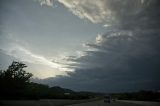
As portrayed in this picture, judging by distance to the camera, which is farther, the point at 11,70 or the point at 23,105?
the point at 11,70

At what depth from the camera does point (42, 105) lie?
35500 millimetres

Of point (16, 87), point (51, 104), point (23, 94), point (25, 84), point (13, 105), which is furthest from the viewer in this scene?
point (25, 84)

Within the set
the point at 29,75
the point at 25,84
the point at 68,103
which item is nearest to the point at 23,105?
the point at 68,103

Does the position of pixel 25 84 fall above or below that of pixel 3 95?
above

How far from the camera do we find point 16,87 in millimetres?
64625

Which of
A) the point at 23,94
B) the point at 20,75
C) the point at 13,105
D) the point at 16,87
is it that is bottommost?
the point at 13,105

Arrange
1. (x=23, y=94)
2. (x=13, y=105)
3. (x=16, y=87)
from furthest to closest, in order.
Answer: (x=16, y=87) → (x=23, y=94) → (x=13, y=105)

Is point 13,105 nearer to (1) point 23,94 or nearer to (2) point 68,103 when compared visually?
(1) point 23,94

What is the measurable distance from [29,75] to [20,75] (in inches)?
149

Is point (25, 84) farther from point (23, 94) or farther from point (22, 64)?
point (23, 94)

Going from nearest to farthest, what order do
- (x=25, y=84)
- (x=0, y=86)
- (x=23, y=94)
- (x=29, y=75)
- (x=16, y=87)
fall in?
(x=23, y=94), (x=0, y=86), (x=16, y=87), (x=25, y=84), (x=29, y=75)

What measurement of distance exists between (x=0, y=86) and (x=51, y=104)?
1807 centimetres

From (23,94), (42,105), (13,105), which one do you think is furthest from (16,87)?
(13,105)

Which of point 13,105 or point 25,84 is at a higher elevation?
point 25,84
